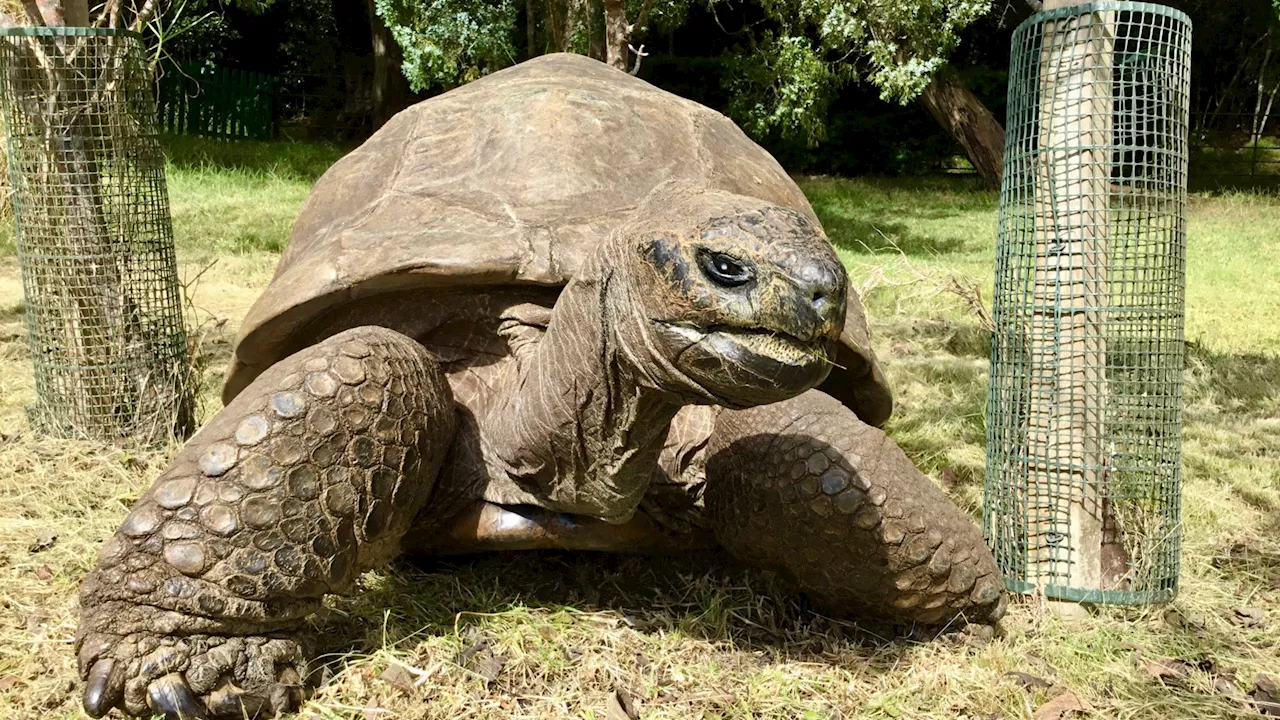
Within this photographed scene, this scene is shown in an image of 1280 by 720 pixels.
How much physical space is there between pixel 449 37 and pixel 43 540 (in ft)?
28.5

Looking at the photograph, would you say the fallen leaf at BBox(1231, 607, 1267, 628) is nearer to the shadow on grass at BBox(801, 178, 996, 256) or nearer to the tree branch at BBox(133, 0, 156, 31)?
the tree branch at BBox(133, 0, 156, 31)

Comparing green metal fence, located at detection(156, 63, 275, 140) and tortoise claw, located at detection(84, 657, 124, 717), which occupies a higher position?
green metal fence, located at detection(156, 63, 275, 140)

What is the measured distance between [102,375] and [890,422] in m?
3.15

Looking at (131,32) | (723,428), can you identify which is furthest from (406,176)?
(131,32)

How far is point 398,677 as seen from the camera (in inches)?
92.4

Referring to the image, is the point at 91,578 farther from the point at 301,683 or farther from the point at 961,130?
the point at 961,130

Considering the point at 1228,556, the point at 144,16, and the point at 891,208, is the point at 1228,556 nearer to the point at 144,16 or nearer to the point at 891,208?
the point at 144,16

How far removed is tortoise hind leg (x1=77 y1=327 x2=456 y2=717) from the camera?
2.03 metres

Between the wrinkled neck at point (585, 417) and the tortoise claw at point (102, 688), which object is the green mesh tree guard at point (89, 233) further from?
the wrinkled neck at point (585, 417)

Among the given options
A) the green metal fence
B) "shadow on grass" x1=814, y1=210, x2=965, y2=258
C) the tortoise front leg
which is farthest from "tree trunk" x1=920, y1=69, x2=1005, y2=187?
the tortoise front leg

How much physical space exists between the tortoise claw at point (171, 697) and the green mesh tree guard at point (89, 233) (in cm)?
212

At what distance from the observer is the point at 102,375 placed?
154 inches

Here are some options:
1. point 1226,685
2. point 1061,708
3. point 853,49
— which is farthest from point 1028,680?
point 853,49

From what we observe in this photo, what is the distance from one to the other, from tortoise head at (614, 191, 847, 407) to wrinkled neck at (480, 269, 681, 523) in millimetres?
149
